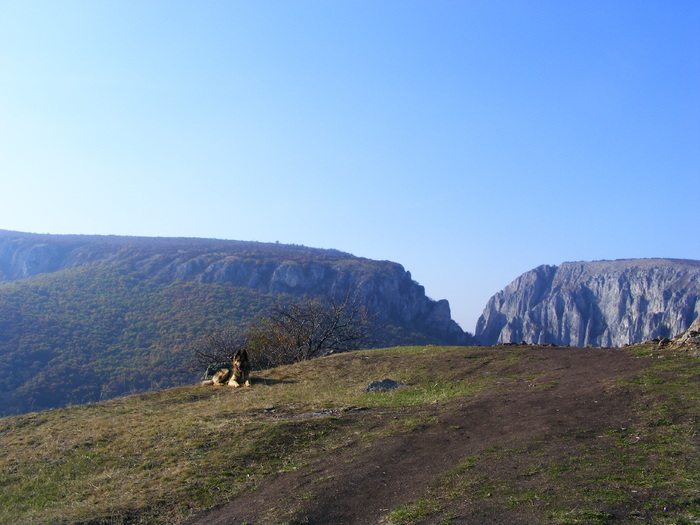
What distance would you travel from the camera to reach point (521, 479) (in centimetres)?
732

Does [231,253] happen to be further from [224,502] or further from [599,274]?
A: [224,502]

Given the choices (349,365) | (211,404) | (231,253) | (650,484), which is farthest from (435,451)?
(231,253)

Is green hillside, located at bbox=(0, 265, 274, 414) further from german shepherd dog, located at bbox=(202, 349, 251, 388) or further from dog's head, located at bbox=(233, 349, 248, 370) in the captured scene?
dog's head, located at bbox=(233, 349, 248, 370)

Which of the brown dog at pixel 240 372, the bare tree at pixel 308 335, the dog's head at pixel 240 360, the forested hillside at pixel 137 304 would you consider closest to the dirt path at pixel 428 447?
the brown dog at pixel 240 372

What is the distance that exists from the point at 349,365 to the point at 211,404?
5550 millimetres

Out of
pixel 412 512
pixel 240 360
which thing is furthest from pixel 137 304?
pixel 412 512

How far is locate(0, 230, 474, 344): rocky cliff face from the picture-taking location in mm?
80375

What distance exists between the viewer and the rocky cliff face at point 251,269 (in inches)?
3164

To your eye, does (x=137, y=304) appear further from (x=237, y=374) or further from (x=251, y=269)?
(x=237, y=374)

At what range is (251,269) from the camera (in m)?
84.6

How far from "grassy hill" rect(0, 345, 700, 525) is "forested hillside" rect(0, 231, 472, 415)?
11.3 metres

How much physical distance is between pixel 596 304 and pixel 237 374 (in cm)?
7979

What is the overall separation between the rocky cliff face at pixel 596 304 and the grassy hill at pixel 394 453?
60.7m

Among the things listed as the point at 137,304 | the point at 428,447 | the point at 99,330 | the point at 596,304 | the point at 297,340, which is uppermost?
the point at 596,304
